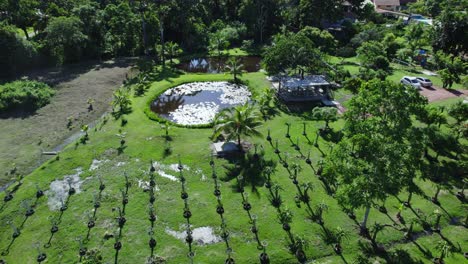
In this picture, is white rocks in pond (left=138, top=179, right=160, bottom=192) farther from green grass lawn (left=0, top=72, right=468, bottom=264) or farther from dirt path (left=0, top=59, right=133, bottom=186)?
dirt path (left=0, top=59, right=133, bottom=186)

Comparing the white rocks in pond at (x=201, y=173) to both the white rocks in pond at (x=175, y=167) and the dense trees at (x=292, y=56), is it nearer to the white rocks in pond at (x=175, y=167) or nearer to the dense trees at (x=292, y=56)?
the white rocks in pond at (x=175, y=167)

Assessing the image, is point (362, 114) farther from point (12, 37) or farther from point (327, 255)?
point (12, 37)

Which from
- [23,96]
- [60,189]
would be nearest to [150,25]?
[23,96]

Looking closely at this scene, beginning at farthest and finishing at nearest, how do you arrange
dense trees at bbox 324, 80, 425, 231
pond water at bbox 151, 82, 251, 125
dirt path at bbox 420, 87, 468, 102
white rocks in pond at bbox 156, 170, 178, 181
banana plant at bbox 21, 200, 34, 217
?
dirt path at bbox 420, 87, 468, 102 < pond water at bbox 151, 82, 251, 125 < white rocks in pond at bbox 156, 170, 178, 181 < banana plant at bbox 21, 200, 34, 217 < dense trees at bbox 324, 80, 425, 231

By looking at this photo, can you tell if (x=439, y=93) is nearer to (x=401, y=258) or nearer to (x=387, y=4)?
(x=401, y=258)

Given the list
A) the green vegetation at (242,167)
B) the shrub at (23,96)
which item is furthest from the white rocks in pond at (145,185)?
the shrub at (23,96)

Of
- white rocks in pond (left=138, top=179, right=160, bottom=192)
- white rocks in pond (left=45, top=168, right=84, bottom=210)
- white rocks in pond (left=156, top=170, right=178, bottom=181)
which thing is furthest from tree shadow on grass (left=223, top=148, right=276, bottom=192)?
white rocks in pond (left=45, top=168, right=84, bottom=210)

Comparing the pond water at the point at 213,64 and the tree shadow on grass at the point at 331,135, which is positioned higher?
the pond water at the point at 213,64
